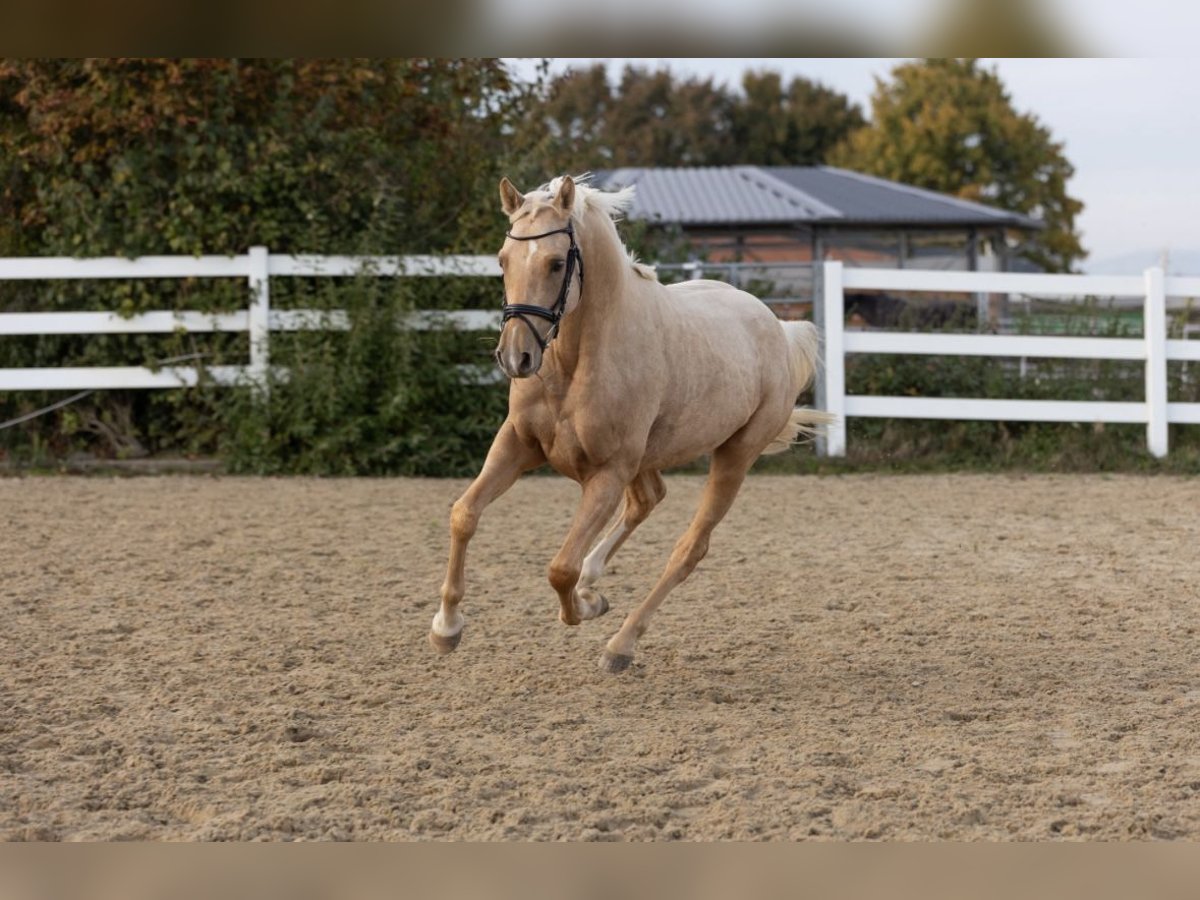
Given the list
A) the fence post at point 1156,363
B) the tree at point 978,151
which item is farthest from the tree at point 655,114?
the fence post at point 1156,363

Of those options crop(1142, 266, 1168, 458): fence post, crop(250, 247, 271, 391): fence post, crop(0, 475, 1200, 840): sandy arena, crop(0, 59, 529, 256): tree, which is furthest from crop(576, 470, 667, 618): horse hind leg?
crop(1142, 266, 1168, 458): fence post

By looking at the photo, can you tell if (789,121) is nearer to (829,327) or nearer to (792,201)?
(792,201)

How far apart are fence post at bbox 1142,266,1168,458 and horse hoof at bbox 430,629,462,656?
28.4ft

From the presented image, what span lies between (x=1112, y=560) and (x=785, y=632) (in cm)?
266

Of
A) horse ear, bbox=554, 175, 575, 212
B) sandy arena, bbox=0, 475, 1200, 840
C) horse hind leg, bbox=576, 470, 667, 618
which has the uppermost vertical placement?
horse ear, bbox=554, 175, 575, 212

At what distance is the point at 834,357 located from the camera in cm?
1191

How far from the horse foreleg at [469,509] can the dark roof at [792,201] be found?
2456 cm

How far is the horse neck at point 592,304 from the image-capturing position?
489 cm

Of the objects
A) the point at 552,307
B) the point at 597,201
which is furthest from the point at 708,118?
the point at 552,307

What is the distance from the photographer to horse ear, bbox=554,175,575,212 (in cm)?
464

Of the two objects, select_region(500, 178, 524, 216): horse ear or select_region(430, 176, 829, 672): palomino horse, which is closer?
select_region(430, 176, 829, 672): palomino horse

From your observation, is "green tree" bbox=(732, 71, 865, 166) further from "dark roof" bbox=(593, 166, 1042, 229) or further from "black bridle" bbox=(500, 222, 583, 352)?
"black bridle" bbox=(500, 222, 583, 352)

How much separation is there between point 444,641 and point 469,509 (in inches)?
20.9

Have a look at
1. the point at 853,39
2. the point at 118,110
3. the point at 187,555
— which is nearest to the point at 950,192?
the point at 118,110
